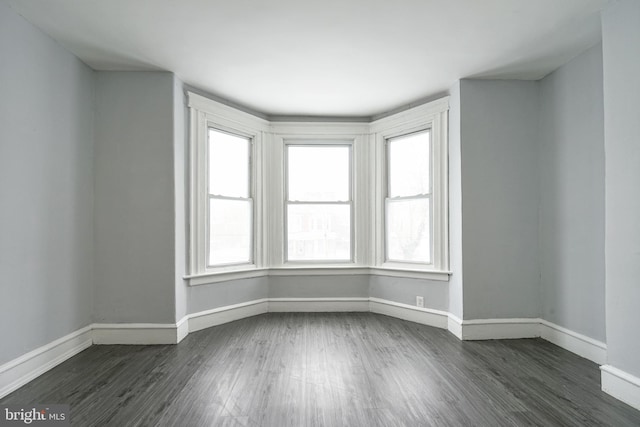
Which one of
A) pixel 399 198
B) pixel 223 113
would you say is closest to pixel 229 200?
pixel 223 113

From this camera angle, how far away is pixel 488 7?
2600mm

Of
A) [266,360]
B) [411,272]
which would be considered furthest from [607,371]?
[266,360]

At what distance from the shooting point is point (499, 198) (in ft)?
12.6

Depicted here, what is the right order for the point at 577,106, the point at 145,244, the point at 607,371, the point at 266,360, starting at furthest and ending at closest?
the point at 145,244 → the point at 577,106 → the point at 266,360 → the point at 607,371

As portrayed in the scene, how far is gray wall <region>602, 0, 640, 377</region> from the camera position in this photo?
2.37 m

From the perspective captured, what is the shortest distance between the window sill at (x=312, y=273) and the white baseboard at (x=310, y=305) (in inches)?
13.4

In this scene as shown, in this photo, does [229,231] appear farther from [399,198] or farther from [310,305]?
[399,198]

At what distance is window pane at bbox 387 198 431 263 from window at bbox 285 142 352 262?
1.88 feet

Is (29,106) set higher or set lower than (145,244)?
higher

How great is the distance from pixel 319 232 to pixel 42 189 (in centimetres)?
310

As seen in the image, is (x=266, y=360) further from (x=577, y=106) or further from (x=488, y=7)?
(x=577, y=106)

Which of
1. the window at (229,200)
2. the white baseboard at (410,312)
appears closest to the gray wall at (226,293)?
the window at (229,200)

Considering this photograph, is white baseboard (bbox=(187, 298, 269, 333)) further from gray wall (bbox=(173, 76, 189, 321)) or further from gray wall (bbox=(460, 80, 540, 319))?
gray wall (bbox=(460, 80, 540, 319))

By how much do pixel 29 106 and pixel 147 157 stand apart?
1.02m
